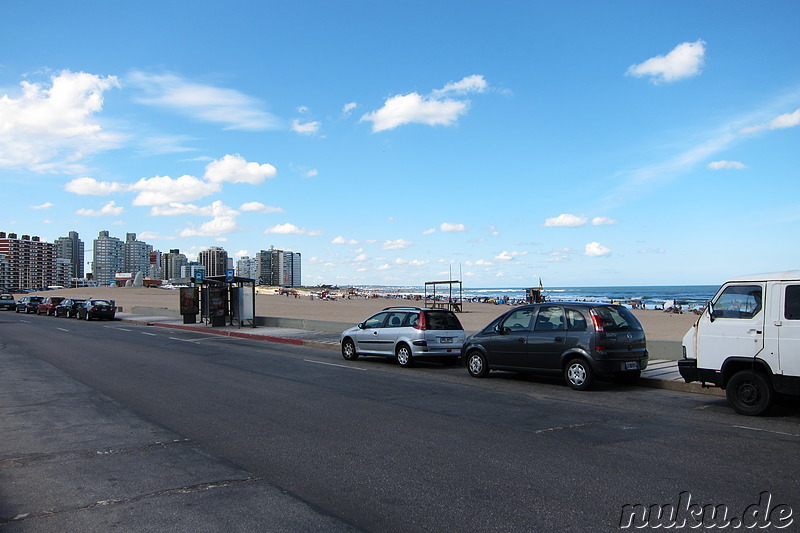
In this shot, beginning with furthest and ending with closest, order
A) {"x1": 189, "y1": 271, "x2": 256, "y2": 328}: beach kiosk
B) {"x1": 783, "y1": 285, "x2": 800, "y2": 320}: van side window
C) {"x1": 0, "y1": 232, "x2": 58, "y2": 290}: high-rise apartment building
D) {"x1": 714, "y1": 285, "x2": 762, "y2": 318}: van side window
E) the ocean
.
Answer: {"x1": 0, "y1": 232, "x2": 58, "y2": 290}: high-rise apartment building → the ocean → {"x1": 189, "y1": 271, "x2": 256, "y2": 328}: beach kiosk → {"x1": 714, "y1": 285, "x2": 762, "y2": 318}: van side window → {"x1": 783, "y1": 285, "x2": 800, "y2": 320}: van side window

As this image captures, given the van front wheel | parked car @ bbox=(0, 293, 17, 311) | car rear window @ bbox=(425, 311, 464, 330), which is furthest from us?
parked car @ bbox=(0, 293, 17, 311)

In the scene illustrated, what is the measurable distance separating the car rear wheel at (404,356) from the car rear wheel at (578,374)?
4.83 meters

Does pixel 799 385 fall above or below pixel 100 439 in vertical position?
above

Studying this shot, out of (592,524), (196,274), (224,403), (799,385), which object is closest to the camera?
(592,524)

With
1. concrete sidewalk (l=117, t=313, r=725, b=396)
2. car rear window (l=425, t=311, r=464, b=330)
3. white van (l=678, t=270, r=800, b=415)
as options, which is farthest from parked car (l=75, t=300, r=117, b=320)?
white van (l=678, t=270, r=800, b=415)

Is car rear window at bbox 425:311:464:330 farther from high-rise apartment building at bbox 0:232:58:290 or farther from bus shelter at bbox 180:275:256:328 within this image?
high-rise apartment building at bbox 0:232:58:290

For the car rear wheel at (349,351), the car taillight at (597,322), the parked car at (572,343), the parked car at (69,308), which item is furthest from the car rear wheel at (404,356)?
the parked car at (69,308)

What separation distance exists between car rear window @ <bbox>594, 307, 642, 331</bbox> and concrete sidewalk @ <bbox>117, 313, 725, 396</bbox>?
3.79 ft

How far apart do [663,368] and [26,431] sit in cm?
Result: 1210

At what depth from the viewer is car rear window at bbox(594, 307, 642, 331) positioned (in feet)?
37.6

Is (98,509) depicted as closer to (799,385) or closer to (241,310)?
(799,385)

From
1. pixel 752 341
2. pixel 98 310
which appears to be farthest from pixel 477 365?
pixel 98 310

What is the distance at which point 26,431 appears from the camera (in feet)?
25.7

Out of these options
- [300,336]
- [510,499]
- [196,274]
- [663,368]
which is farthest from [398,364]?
[196,274]
